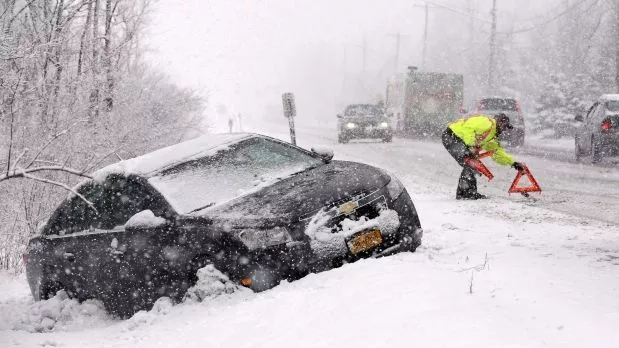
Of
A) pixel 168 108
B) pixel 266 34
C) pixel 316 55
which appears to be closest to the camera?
pixel 168 108

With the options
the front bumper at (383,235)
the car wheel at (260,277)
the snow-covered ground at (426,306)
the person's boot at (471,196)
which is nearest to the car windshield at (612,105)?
the person's boot at (471,196)

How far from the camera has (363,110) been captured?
25.3m

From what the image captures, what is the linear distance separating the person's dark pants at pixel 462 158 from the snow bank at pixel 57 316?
5.89 metres

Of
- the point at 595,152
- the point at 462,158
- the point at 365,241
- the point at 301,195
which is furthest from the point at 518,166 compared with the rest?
the point at 595,152

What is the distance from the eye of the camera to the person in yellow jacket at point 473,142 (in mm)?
9414

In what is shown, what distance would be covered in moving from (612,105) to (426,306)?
12392 millimetres

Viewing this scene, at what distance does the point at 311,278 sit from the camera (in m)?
4.93

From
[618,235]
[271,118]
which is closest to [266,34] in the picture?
[271,118]

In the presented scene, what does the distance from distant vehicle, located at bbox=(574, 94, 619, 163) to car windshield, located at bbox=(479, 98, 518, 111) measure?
6.71 metres

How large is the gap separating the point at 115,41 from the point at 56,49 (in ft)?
12.6

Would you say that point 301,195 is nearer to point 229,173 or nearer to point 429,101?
point 229,173

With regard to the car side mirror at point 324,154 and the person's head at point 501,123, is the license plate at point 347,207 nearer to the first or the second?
the car side mirror at point 324,154

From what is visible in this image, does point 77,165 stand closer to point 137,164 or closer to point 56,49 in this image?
point 56,49

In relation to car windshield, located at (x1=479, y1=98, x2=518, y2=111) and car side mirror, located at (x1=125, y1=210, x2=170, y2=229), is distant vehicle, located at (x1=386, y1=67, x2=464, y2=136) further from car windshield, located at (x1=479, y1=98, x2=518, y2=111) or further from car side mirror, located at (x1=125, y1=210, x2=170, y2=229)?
car side mirror, located at (x1=125, y1=210, x2=170, y2=229)
